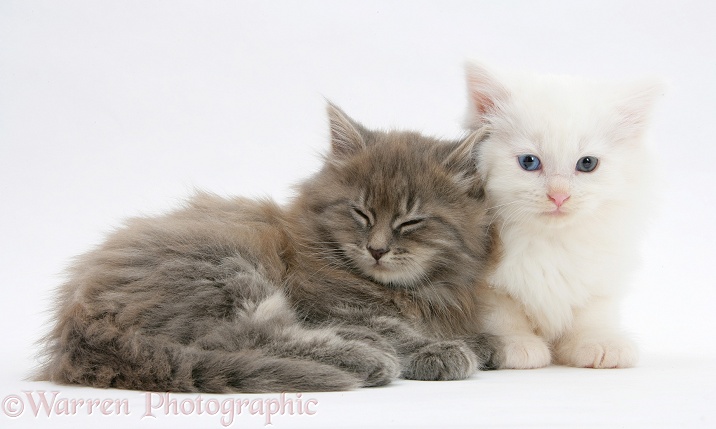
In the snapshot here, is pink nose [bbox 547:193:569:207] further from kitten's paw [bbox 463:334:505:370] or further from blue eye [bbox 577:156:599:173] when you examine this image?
kitten's paw [bbox 463:334:505:370]

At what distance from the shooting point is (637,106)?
2969 millimetres

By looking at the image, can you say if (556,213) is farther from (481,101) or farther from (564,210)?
(481,101)

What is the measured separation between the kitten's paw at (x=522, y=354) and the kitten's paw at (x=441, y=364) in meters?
0.28

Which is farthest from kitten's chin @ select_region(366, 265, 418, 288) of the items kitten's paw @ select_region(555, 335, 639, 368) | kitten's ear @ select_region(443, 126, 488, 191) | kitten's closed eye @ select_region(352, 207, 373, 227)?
kitten's paw @ select_region(555, 335, 639, 368)

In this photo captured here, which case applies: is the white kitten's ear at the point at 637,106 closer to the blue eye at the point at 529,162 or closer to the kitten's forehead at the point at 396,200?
the blue eye at the point at 529,162

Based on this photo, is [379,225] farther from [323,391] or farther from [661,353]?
[661,353]

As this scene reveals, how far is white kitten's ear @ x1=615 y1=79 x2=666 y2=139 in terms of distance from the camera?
294 centimetres

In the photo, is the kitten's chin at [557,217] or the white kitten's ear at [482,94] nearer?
the kitten's chin at [557,217]

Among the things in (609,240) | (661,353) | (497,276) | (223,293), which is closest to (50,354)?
(223,293)

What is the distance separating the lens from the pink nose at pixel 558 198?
270cm

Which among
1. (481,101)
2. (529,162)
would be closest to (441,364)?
(529,162)

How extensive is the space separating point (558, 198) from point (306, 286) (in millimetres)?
1020

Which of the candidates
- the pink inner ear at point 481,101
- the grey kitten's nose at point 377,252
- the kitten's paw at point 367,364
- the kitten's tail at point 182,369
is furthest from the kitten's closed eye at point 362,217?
the pink inner ear at point 481,101

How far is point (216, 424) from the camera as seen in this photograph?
1881 mm
